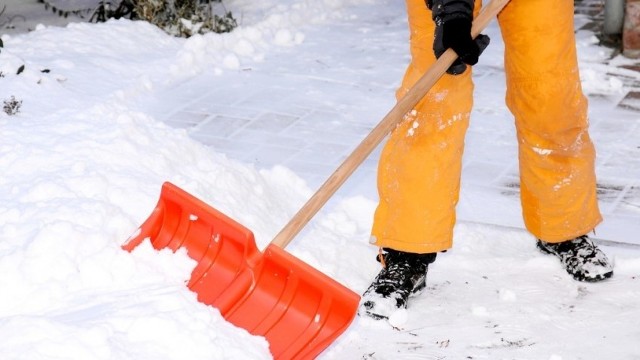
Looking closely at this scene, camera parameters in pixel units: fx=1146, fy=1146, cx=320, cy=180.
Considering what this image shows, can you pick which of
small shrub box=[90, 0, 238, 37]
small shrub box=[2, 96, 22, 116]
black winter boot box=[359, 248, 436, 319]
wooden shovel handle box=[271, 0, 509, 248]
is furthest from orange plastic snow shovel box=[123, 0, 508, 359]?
small shrub box=[90, 0, 238, 37]

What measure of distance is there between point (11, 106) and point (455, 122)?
7.64 feet

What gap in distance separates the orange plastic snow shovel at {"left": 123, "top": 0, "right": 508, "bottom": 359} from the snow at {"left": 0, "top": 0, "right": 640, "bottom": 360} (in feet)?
0.20

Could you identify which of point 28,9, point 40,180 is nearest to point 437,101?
point 40,180

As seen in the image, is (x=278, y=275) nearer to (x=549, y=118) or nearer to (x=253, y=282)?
(x=253, y=282)

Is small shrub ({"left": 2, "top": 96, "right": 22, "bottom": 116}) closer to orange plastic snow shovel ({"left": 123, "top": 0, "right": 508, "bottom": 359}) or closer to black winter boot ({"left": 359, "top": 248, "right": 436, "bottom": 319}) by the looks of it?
orange plastic snow shovel ({"left": 123, "top": 0, "right": 508, "bottom": 359})

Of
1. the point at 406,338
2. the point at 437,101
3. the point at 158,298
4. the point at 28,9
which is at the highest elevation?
the point at 437,101

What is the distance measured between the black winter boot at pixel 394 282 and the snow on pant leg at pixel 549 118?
0.43 meters

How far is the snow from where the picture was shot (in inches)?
125

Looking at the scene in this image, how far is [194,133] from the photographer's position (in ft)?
17.3

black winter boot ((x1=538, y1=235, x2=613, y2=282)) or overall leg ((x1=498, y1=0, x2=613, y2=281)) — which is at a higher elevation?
overall leg ((x1=498, y1=0, x2=613, y2=281))

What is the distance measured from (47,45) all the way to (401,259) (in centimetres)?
336

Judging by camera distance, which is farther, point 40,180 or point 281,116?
point 281,116

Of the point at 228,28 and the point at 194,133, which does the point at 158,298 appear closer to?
the point at 194,133

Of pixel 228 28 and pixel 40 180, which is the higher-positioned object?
pixel 40 180
